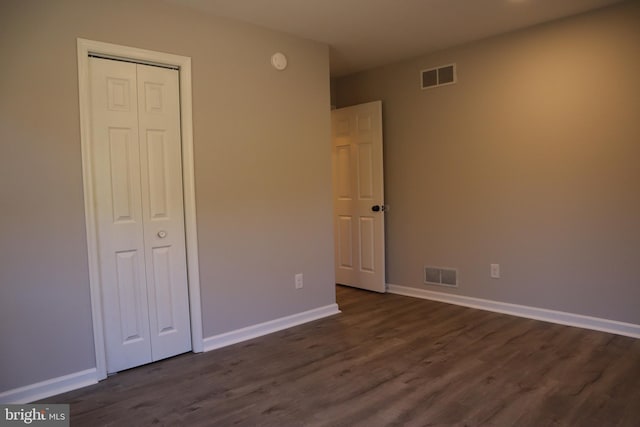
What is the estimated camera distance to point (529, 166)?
3.71 metres

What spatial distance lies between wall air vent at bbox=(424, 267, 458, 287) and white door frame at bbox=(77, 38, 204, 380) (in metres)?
2.40

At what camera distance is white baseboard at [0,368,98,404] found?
2408 millimetres

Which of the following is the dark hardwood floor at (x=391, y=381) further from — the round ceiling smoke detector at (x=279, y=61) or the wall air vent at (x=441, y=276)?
the round ceiling smoke detector at (x=279, y=61)

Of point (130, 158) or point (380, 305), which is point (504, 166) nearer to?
point (380, 305)

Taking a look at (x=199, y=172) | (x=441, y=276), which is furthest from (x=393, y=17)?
(x=441, y=276)

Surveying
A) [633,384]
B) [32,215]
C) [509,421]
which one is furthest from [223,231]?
[633,384]

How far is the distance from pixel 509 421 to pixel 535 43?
2.98 metres

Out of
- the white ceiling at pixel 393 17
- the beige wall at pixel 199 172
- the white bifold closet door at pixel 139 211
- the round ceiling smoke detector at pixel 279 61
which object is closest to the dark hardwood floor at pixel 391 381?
the white bifold closet door at pixel 139 211

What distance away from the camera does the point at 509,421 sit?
7.06 feet

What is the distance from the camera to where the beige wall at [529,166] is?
129 inches

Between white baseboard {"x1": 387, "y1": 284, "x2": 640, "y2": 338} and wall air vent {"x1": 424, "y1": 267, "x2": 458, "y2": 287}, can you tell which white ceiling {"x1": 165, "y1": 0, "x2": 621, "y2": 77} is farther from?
white baseboard {"x1": 387, "y1": 284, "x2": 640, "y2": 338}

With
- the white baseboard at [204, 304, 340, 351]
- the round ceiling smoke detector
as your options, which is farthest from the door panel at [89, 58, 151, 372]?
the round ceiling smoke detector

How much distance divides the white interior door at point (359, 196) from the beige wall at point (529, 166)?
0.62 feet

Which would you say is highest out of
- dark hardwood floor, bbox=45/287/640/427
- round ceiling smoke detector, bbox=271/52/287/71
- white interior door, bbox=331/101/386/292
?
round ceiling smoke detector, bbox=271/52/287/71
